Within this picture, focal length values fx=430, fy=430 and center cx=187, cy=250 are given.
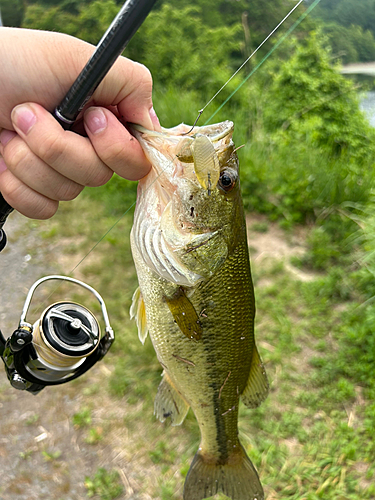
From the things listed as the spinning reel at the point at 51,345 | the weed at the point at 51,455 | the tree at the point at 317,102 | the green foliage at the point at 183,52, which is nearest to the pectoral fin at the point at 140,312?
the spinning reel at the point at 51,345

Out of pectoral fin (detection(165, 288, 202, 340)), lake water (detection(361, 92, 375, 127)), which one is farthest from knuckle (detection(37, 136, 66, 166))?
lake water (detection(361, 92, 375, 127))

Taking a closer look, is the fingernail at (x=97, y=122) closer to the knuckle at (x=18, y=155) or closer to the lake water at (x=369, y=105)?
the knuckle at (x=18, y=155)

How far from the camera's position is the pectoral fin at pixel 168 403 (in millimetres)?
1732

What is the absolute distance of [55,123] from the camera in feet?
3.87

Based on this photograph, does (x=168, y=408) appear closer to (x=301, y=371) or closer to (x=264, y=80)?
(x=301, y=371)

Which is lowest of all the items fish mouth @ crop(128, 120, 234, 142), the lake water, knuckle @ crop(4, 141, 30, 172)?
the lake water

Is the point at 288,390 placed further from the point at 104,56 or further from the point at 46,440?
the point at 104,56

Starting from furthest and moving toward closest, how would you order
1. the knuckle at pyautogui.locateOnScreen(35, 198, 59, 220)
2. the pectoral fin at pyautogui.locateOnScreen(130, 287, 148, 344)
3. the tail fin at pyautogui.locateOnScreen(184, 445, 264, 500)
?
the tail fin at pyautogui.locateOnScreen(184, 445, 264, 500)
the pectoral fin at pyautogui.locateOnScreen(130, 287, 148, 344)
the knuckle at pyautogui.locateOnScreen(35, 198, 59, 220)

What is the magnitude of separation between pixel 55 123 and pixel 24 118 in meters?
0.08

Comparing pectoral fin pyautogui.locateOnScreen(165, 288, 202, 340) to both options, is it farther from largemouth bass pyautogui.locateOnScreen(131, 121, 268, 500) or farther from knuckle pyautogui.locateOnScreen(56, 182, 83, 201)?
knuckle pyautogui.locateOnScreen(56, 182, 83, 201)

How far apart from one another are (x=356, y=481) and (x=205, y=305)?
2053 mm

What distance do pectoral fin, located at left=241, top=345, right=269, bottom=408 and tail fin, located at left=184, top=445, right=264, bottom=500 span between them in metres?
0.26

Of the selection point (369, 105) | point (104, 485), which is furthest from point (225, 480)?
point (369, 105)

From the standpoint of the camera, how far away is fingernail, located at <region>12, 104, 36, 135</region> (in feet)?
3.81
